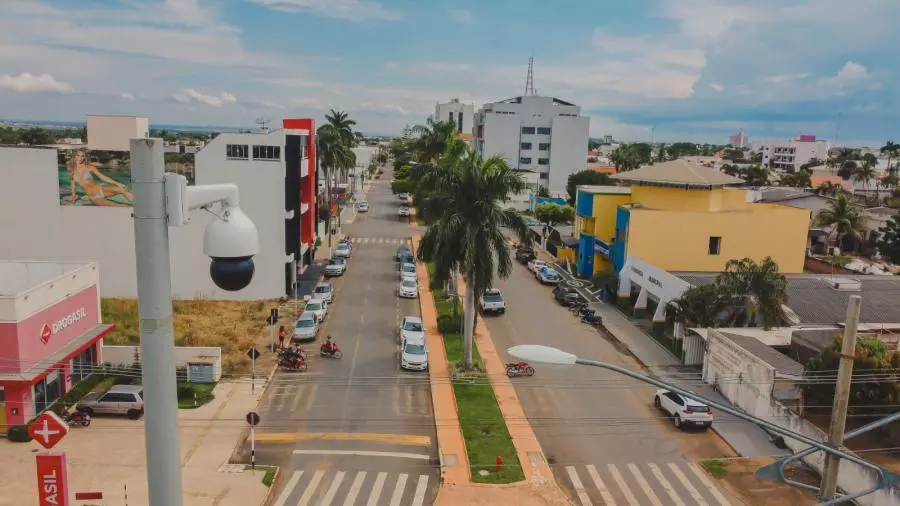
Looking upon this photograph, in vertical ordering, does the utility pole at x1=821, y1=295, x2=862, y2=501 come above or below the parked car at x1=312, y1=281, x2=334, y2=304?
above

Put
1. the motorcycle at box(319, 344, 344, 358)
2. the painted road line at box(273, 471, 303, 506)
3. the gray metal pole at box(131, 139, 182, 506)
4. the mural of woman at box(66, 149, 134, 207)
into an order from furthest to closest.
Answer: the mural of woman at box(66, 149, 134, 207) → the motorcycle at box(319, 344, 344, 358) → the painted road line at box(273, 471, 303, 506) → the gray metal pole at box(131, 139, 182, 506)

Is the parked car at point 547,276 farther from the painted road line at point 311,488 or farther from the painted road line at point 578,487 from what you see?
the painted road line at point 311,488

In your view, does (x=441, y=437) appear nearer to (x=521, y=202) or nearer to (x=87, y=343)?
(x=87, y=343)

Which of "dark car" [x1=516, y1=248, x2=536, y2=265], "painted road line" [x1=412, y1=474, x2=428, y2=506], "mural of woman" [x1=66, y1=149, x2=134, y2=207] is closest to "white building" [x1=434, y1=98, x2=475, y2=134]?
"dark car" [x1=516, y1=248, x2=536, y2=265]

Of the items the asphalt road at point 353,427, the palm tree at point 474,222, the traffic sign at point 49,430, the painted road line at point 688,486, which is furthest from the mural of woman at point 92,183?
the painted road line at point 688,486

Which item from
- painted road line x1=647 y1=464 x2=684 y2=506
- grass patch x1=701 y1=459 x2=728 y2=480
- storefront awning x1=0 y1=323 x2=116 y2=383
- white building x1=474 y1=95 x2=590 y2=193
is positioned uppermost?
white building x1=474 y1=95 x2=590 y2=193

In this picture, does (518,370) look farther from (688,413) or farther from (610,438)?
(688,413)

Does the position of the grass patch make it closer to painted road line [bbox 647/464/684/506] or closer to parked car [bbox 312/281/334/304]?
painted road line [bbox 647/464/684/506]
